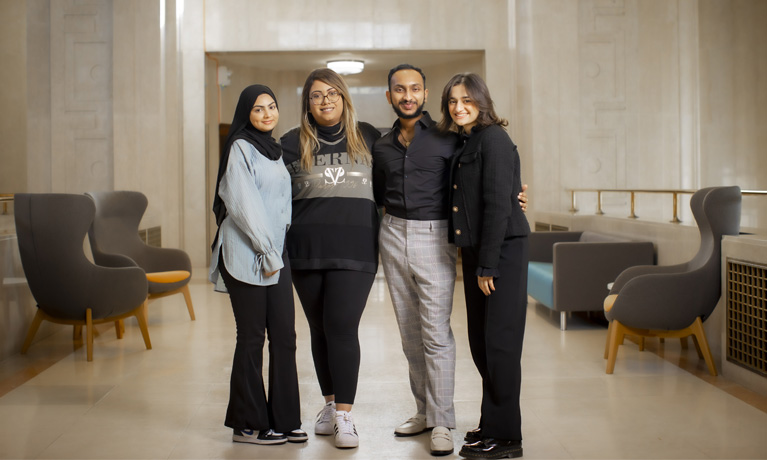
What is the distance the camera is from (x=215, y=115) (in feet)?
36.7

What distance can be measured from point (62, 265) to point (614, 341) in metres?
3.38

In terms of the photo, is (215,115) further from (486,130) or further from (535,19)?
(486,130)

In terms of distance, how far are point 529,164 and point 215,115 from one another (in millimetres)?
4796

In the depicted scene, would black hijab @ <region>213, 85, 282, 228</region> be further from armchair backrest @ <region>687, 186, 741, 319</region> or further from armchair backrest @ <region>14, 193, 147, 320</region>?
armchair backrest @ <region>687, 186, 741, 319</region>

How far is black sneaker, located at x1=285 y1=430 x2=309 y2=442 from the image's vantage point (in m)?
3.06

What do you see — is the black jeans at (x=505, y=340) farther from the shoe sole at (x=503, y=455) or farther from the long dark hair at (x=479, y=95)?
the long dark hair at (x=479, y=95)

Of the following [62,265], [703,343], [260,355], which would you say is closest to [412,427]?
[260,355]

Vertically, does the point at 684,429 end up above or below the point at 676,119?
below

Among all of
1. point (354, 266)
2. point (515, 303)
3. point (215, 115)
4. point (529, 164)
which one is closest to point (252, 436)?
point (354, 266)

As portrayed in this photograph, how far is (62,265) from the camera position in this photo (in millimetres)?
4590

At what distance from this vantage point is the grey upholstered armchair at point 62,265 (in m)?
4.57

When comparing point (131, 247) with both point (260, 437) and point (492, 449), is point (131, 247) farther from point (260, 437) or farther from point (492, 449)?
point (492, 449)

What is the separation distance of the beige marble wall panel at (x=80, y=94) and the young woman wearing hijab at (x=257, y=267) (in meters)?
7.19

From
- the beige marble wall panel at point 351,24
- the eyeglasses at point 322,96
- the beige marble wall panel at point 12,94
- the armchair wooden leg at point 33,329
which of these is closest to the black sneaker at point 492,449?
the eyeglasses at point 322,96
